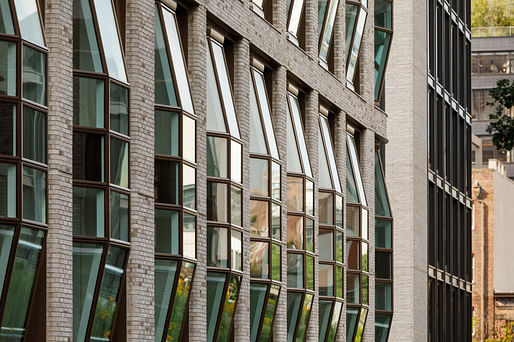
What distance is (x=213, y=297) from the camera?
2636cm

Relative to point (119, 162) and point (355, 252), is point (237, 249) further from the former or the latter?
point (355, 252)

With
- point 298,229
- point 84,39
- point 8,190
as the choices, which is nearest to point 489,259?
point 298,229

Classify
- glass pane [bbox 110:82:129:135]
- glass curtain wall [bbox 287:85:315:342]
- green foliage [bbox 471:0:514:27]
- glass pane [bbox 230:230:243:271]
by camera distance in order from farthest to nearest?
green foliage [bbox 471:0:514:27], glass curtain wall [bbox 287:85:315:342], glass pane [bbox 230:230:243:271], glass pane [bbox 110:82:129:135]

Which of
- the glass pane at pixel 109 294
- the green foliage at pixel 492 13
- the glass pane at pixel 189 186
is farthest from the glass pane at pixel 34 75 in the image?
the green foliage at pixel 492 13

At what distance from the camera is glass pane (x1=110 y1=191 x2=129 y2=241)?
71.1ft

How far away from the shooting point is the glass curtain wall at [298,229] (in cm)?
3170

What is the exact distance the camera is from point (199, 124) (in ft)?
83.3

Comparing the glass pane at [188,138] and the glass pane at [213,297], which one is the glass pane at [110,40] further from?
the glass pane at [213,297]

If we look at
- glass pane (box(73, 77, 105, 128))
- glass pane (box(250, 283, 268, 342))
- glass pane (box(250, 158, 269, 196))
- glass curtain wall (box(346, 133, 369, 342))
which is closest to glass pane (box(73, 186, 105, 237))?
glass pane (box(73, 77, 105, 128))

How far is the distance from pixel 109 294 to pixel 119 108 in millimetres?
3091

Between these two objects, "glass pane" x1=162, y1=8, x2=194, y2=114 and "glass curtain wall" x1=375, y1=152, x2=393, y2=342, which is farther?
"glass curtain wall" x1=375, y1=152, x2=393, y2=342

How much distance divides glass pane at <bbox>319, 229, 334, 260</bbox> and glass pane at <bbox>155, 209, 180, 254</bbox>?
10481 mm

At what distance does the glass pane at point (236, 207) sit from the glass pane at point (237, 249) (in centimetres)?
23

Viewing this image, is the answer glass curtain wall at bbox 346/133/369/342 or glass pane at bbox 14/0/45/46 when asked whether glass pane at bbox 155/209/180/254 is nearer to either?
glass pane at bbox 14/0/45/46
